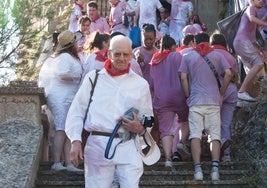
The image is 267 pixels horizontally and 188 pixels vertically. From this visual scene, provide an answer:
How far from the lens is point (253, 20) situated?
11.5m

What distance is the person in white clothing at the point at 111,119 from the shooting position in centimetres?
725

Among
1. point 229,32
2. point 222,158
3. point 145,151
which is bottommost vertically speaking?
point 222,158

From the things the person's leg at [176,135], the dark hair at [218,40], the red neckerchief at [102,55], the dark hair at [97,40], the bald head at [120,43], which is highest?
the bald head at [120,43]

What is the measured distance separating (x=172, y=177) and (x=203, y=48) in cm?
171

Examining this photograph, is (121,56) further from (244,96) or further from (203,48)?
(244,96)

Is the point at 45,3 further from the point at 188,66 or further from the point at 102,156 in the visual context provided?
the point at 102,156

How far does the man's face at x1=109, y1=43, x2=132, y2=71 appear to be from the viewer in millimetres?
7375

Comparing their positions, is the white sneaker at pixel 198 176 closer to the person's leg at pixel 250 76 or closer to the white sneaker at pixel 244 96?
the white sneaker at pixel 244 96

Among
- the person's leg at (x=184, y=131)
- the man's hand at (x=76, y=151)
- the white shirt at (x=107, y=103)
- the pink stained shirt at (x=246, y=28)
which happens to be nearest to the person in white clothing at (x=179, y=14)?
the pink stained shirt at (x=246, y=28)

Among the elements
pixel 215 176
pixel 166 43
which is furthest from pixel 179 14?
pixel 215 176

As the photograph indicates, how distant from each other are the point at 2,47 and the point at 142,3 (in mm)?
4024

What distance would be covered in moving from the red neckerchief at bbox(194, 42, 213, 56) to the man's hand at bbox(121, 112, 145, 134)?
2.84 meters

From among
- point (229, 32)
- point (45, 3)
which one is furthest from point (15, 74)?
point (229, 32)

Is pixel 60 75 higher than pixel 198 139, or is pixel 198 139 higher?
pixel 60 75
